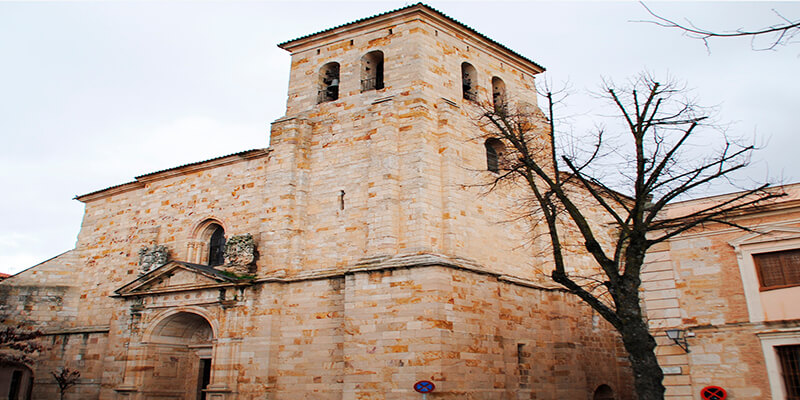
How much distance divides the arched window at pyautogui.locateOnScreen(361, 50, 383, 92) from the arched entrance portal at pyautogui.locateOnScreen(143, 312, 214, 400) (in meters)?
8.14

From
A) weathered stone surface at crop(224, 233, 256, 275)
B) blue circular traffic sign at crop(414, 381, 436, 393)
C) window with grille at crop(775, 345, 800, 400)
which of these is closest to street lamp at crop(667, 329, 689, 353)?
window with grille at crop(775, 345, 800, 400)

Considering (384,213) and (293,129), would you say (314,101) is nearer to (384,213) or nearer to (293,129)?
(293,129)

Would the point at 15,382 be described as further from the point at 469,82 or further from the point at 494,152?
the point at 469,82

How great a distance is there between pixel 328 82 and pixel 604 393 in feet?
40.8

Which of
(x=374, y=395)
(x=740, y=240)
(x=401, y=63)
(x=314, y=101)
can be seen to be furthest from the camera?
(x=314, y=101)

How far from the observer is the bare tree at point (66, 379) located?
18953 millimetres

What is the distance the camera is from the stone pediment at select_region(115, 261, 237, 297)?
15992 millimetres

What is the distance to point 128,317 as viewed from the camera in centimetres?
1739

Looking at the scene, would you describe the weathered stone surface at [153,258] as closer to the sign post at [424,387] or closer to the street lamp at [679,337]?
the sign post at [424,387]

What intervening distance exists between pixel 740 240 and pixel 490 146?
7.77 metres

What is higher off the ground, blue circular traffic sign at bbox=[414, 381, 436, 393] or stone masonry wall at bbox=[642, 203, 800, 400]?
stone masonry wall at bbox=[642, 203, 800, 400]

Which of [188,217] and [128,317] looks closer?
[128,317]

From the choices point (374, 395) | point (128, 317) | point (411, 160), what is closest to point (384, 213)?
point (411, 160)

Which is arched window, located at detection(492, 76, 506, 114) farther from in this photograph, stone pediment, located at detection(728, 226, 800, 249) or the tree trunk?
the tree trunk
